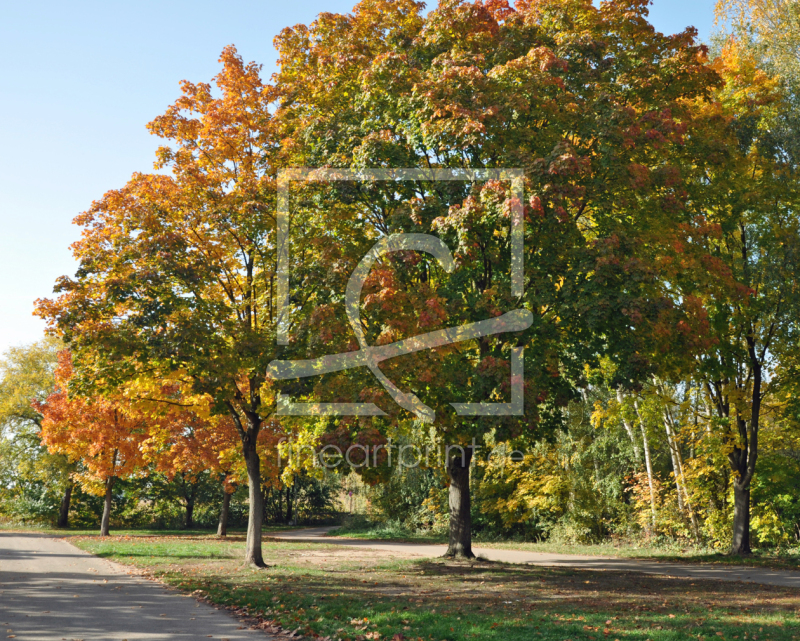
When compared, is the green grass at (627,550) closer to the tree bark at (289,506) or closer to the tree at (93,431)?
the tree bark at (289,506)

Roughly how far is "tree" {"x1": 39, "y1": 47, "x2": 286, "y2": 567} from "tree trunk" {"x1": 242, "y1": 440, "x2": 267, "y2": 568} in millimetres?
37

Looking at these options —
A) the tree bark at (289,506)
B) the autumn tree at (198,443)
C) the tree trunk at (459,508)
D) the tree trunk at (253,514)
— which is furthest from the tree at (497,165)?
the tree bark at (289,506)

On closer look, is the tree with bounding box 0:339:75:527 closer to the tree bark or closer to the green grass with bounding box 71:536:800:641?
the tree bark

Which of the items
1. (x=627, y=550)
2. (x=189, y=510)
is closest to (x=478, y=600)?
(x=627, y=550)

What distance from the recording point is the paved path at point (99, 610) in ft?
25.5

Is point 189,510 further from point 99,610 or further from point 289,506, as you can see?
point 99,610

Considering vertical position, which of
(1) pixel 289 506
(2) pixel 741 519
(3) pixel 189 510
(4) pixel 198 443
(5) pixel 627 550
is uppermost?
(4) pixel 198 443

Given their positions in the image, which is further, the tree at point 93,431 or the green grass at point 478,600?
the tree at point 93,431


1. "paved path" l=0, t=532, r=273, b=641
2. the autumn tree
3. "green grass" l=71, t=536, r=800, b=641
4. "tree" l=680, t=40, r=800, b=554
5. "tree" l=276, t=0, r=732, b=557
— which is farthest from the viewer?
the autumn tree

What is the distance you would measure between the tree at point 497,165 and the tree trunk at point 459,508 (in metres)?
0.65

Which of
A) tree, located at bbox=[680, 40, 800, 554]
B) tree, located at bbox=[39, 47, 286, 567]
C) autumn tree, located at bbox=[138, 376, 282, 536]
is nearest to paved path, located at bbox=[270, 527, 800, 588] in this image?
tree, located at bbox=[680, 40, 800, 554]

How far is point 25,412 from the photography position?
130 ft

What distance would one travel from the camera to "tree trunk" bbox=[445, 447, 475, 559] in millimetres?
16516

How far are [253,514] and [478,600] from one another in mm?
7479
